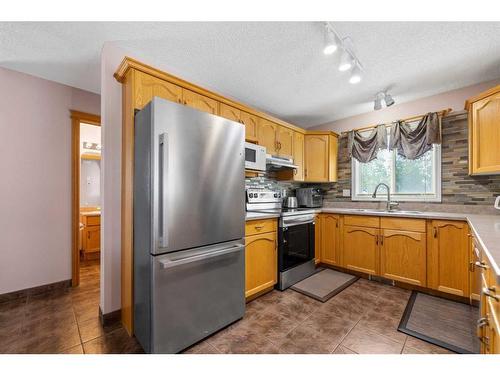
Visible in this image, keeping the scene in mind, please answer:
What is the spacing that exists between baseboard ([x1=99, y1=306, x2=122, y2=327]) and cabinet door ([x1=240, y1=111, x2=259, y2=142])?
82.9 inches

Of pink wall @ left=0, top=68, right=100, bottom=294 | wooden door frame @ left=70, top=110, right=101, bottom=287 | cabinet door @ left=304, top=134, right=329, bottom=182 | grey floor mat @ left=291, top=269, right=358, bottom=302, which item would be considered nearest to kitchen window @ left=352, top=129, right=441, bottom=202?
cabinet door @ left=304, top=134, right=329, bottom=182

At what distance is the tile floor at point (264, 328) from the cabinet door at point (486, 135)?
4.94 feet

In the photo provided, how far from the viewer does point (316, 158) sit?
3.55m

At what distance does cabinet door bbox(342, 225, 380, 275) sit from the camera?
8.87 ft

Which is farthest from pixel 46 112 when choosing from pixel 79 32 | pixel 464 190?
pixel 464 190

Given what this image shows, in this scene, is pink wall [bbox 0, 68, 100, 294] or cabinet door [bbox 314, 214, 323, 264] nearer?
pink wall [bbox 0, 68, 100, 294]

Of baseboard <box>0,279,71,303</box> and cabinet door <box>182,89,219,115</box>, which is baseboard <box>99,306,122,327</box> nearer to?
baseboard <box>0,279,71,303</box>

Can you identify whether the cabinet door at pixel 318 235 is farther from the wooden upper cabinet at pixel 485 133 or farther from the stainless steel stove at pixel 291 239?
the wooden upper cabinet at pixel 485 133

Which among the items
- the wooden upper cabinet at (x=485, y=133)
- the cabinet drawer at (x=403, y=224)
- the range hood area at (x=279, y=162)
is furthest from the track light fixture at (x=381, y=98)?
the cabinet drawer at (x=403, y=224)

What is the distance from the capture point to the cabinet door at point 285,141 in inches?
124

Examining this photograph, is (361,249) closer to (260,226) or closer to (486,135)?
(260,226)

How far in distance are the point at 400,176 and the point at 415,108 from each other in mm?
909

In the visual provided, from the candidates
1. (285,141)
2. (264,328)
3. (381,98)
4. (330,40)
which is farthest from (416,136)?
(264,328)

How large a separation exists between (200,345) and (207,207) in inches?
38.2
